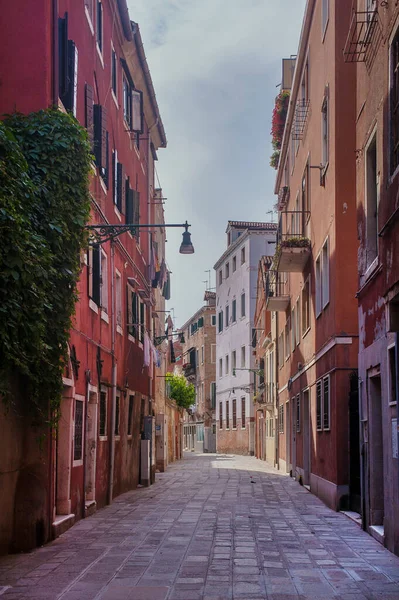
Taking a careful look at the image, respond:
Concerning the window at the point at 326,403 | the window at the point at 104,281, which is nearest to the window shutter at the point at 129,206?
the window at the point at 104,281

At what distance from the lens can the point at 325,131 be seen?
19.2 meters

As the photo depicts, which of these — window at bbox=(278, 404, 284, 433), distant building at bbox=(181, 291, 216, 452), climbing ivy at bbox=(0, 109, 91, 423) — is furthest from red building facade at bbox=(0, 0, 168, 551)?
distant building at bbox=(181, 291, 216, 452)

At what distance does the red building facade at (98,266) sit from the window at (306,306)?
14.9 feet

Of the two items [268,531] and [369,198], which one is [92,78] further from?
[268,531]

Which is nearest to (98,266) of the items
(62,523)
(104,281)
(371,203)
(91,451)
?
(104,281)

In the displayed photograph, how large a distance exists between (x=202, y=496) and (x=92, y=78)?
971 centimetres

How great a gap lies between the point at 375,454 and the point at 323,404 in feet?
20.3

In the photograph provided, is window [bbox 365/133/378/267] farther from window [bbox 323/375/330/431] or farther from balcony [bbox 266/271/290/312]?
balcony [bbox 266/271/290/312]

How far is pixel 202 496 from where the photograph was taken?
20.0 m

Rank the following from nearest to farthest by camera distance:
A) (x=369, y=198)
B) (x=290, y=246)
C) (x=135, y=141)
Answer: (x=369, y=198) → (x=290, y=246) → (x=135, y=141)

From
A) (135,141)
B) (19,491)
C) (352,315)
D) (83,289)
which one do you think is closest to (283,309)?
(135,141)

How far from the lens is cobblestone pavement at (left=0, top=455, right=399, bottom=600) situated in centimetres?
840

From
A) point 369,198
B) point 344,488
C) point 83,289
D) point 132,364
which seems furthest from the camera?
point 132,364

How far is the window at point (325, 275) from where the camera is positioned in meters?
17.8
